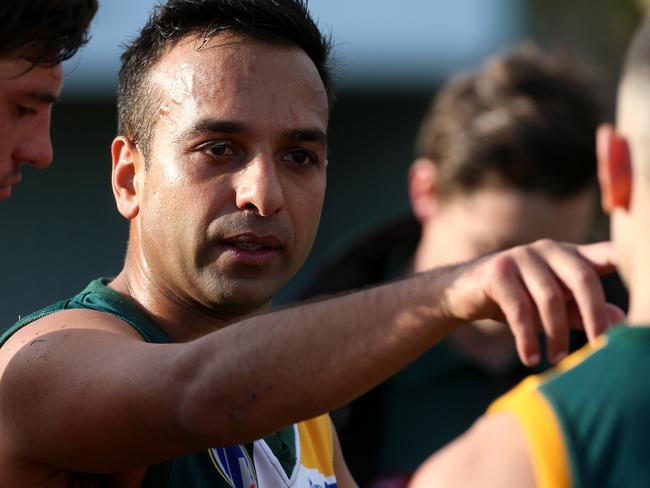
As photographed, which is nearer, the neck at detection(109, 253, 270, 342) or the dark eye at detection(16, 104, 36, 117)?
the neck at detection(109, 253, 270, 342)

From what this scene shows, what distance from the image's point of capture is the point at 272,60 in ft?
10.8

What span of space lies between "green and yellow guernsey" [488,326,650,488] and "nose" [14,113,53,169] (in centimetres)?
179

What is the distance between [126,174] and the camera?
342 cm

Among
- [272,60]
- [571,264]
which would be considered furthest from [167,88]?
[571,264]

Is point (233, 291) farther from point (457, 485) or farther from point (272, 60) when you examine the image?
point (457, 485)

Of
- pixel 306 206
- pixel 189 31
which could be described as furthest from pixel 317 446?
pixel 189 31

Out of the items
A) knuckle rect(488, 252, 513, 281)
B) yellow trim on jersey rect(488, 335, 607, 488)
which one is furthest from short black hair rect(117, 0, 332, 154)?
yellow trim on jersey rect(488, 335, 607, 488)

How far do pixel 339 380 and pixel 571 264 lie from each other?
1.67 ft

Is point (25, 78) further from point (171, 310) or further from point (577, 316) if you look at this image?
point (577, 316)

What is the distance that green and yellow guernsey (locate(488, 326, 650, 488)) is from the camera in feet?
6.41

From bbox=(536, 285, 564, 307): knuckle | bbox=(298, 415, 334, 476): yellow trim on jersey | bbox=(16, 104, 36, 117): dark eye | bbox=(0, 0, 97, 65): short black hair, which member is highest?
bbox=(0, 0, 97, 65): short black hair

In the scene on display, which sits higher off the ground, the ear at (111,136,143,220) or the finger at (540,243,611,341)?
the ear at (111,136,143,220)

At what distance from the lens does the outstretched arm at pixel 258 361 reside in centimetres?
231

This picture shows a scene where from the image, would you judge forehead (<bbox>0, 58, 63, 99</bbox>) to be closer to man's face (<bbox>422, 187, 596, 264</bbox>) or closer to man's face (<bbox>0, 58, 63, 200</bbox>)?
man's face (<bbox>0, 58, 63, 200</bbox>)
